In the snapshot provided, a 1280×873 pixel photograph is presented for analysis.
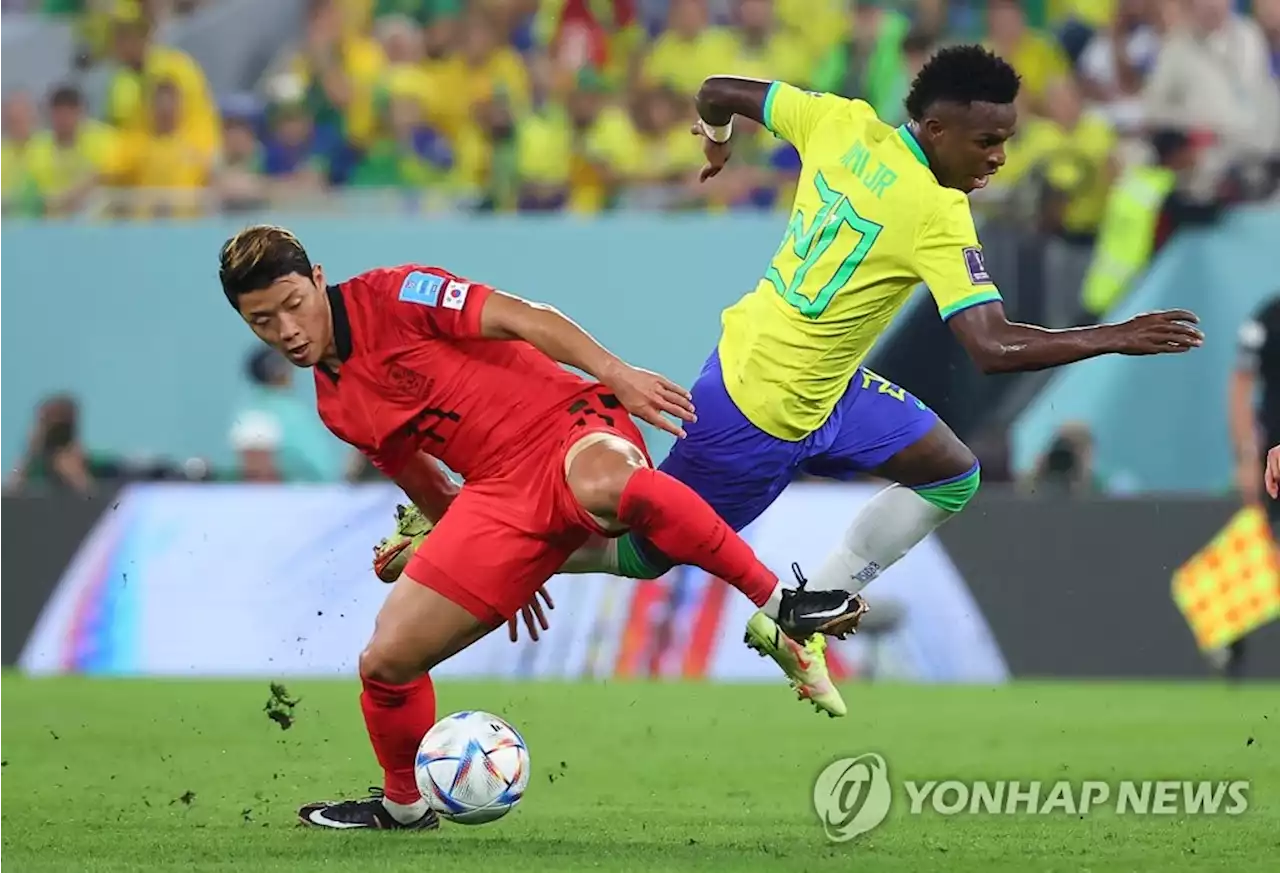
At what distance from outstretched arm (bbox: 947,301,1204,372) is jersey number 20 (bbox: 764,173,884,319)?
1.53 ft

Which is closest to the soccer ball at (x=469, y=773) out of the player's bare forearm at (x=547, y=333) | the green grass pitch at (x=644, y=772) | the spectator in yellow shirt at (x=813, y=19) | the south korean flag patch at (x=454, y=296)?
the green grass pitch at (x=644, y=772)

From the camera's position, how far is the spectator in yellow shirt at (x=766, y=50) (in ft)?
51.8

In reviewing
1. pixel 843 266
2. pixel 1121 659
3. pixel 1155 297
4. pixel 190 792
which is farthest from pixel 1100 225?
pixel 190 792

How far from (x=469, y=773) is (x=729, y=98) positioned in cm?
269

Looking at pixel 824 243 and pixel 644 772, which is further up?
pixel 824 243

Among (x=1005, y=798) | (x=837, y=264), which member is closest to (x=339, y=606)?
(x=1005, y=798)

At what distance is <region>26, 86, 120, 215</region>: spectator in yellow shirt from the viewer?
16.4m

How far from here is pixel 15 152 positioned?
1683 cm

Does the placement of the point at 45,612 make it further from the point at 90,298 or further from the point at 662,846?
the point at 662,846

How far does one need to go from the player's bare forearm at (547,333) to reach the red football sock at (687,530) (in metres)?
0.38

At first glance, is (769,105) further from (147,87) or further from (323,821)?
(147,87)

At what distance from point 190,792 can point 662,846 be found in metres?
2.11

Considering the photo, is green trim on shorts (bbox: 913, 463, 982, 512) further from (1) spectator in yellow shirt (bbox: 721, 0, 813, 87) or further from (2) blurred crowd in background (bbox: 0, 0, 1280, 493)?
(1) spectator in yellow shirt (bbox: 721, 0, 813, 87)

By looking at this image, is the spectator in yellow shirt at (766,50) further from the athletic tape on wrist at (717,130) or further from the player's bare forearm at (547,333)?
the player's bare forearm at (547,333)
